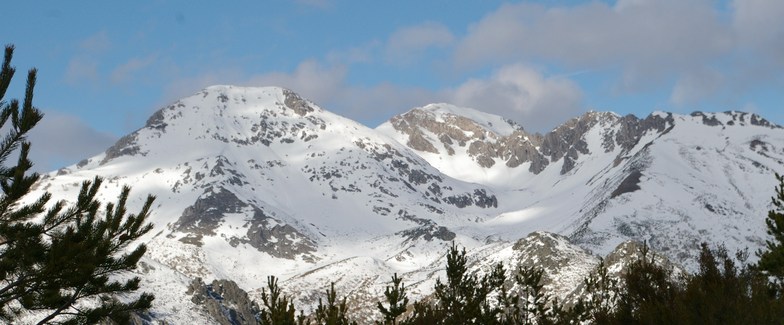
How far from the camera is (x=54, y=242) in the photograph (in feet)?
66.8

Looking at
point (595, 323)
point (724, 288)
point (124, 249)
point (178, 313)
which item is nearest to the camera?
point (124, 249)

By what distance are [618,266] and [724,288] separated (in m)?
147

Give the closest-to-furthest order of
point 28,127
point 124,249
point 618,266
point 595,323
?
point 28,127 → point 124,249 → point 595,323 → point 618,266

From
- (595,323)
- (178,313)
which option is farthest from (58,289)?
(178,313)

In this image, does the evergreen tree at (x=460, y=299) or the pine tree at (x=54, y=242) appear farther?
the evergreen tree at (x=460, y=299)

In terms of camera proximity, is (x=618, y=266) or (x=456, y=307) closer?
(x=456, y=307)

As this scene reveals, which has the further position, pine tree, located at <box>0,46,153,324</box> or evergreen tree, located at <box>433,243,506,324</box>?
evergreen tree, located at <box>433,243,506,324</box>

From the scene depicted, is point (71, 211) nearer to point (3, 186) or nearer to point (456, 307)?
point (3, 186)

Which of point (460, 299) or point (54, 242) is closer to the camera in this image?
point (54, 242)

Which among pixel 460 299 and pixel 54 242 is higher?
pixel 460 299

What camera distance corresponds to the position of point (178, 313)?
187 meters

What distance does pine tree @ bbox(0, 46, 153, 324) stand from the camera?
20.4 metres

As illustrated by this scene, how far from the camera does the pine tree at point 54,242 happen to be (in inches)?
803

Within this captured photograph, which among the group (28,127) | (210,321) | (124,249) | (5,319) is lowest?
(5,319)
